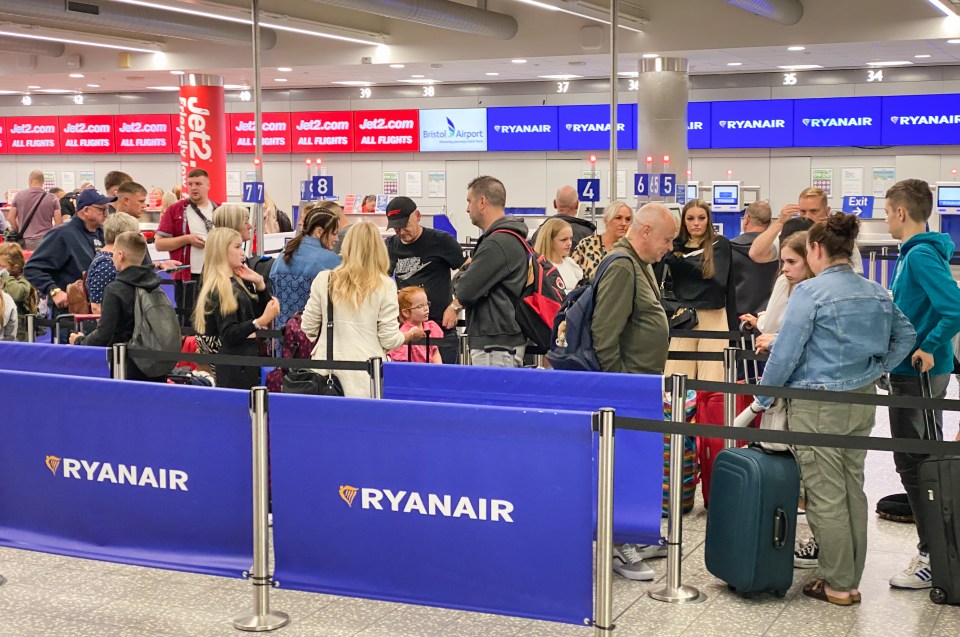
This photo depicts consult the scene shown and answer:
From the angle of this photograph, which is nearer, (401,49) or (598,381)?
(598,381)

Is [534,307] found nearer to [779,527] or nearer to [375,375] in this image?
[375,375]

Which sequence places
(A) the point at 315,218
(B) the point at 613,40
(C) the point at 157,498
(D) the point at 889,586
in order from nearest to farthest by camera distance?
(C) the point at 157,498, (D) the point at 889,586, (A) the point at 315,218, (B) the point at 613,40

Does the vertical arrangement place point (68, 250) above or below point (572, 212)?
below

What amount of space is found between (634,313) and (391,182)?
16542 millimetres

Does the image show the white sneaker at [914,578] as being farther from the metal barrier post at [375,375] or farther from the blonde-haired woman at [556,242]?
the blonde-haired woman at [556,242]

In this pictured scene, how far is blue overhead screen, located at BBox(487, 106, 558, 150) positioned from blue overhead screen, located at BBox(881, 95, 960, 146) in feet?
17.7

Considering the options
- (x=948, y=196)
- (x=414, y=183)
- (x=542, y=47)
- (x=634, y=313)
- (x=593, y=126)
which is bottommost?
(x=634, y=313)

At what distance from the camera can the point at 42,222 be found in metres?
11.7

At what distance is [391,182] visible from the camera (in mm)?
20719

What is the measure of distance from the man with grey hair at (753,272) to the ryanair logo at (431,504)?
420cm

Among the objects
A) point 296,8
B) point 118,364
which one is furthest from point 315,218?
point 296,8

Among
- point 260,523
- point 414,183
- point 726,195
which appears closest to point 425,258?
point 260,523

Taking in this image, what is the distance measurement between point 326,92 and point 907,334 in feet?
58.1

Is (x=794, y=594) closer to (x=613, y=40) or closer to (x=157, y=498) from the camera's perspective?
(x=157, y=498)
